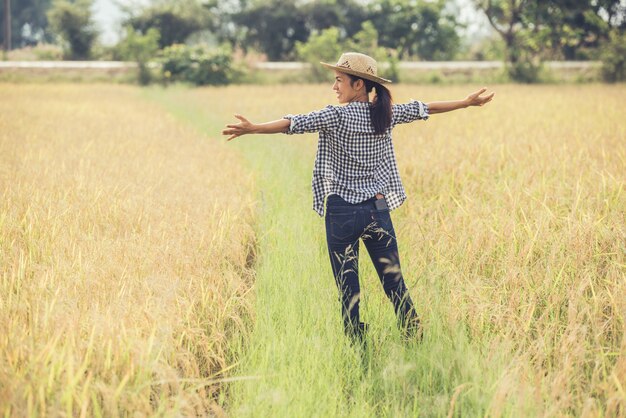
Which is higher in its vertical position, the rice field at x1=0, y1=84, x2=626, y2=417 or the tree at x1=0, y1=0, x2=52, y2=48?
the tree at x1=0, y1=0, x2=52, y2=48

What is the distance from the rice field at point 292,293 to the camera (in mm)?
2230

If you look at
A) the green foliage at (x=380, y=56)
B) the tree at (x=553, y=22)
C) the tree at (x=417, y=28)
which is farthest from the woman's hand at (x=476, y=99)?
the tree at (x=417, y=28)

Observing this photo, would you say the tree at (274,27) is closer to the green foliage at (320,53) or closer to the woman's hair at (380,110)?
the green foliage at (320,53)

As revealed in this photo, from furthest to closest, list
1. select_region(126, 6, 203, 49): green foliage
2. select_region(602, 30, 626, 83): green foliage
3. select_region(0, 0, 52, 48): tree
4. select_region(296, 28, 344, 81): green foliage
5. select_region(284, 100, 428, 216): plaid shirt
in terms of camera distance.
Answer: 1. select_region(0, 0, 52, 48): tree
2. select_region(126, 6, 203, 49): green foliage
3. select_region(296, 28, 344, 81): green foliage
4. select_region(602, 30, 626, 83): green foliage
5. select_region(284, 100, 428, 216): plaid shirt

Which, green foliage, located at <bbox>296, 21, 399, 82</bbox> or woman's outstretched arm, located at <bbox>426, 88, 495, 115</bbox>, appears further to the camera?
green foliage, located at <bbox>296, 21, 399, 82</bbox>

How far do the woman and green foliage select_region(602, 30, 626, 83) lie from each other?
23.0 m

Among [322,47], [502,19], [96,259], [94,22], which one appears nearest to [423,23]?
[502,19]

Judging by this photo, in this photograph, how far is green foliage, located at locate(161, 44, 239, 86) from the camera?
2562 cm

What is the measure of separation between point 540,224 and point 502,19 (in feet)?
96.6

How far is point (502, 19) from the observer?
3066 cm

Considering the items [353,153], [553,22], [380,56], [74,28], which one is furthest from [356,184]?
[74,28]

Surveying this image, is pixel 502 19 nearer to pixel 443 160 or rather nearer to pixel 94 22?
pixel 94 22

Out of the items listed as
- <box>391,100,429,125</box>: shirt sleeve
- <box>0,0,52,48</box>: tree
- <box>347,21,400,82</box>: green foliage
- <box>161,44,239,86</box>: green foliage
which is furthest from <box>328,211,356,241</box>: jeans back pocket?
<box>0,0,52,48</box>: tree

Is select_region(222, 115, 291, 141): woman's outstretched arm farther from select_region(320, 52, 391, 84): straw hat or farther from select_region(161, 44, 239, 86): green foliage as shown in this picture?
select_region(161, 44, 239, 86): green foliage
